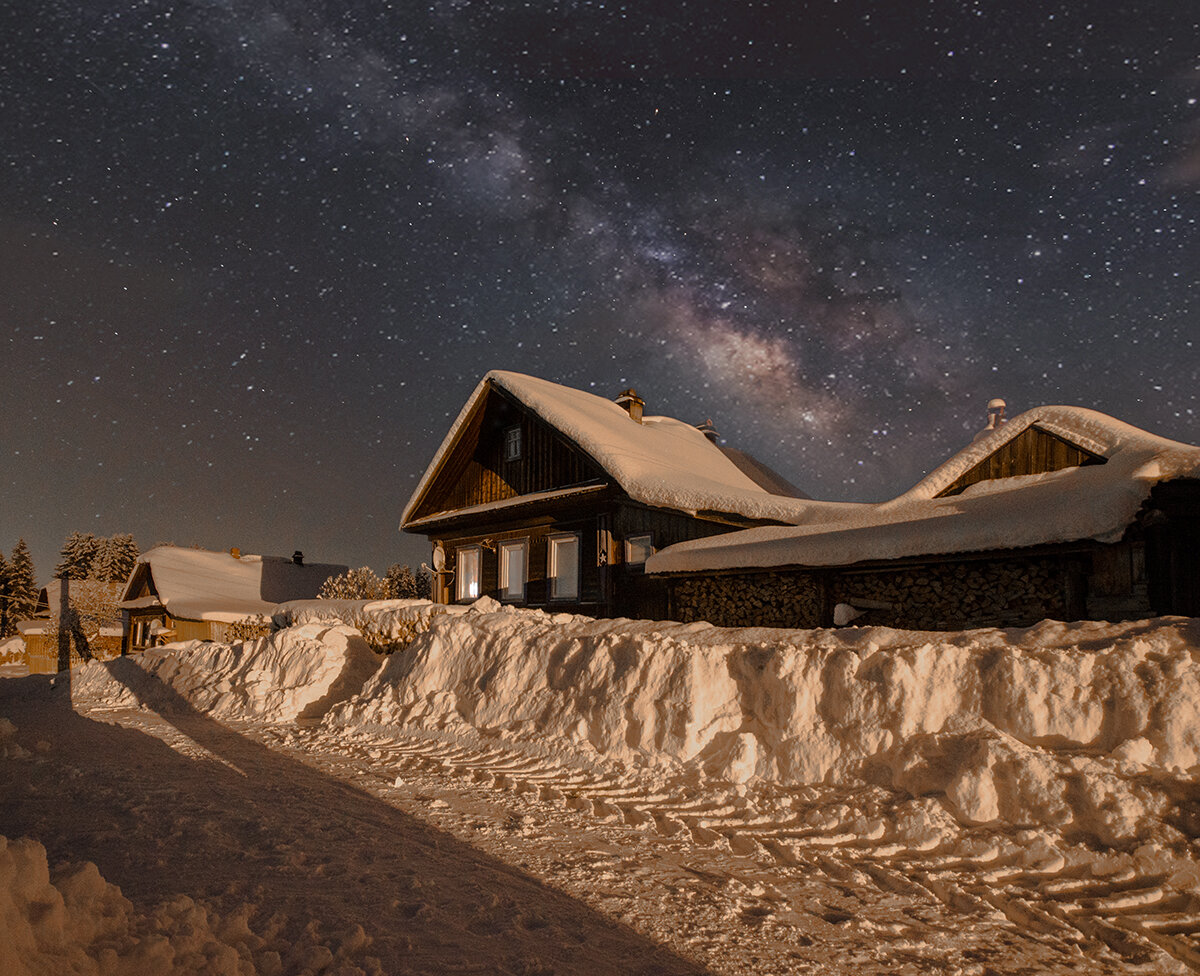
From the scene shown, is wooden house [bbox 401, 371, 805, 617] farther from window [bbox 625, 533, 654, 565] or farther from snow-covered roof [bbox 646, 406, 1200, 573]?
snow-covered roof [bbox 646, 406, 1200, 573]

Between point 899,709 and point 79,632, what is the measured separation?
1836 inches

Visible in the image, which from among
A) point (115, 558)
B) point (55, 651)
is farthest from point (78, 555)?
point (55, 651)

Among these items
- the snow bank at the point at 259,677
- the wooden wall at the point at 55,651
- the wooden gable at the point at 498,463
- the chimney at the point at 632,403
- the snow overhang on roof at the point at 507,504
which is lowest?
the wooden wall at the point at 55,651

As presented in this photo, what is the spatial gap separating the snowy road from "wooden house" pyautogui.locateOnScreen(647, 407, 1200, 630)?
545 centimetres

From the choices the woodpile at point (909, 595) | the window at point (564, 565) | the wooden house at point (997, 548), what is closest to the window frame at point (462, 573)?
the window at point (564, 565)

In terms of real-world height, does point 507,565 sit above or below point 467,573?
above

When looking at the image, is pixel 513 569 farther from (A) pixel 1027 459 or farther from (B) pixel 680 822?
(B) pixel 680 822

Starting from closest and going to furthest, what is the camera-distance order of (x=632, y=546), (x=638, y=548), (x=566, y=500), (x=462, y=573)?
(x=638, y=548) → (x=632, y=546) → (x=566, y=500) → (x=462, y=573)

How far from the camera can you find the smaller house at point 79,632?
128ft

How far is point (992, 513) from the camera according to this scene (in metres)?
9.66

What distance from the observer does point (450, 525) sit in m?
20.3

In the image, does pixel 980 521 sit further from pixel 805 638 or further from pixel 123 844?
pixel 123 844

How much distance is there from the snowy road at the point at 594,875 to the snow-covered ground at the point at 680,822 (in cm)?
2

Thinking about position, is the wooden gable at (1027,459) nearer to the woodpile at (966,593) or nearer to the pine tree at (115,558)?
the woodpile at (966,593)
